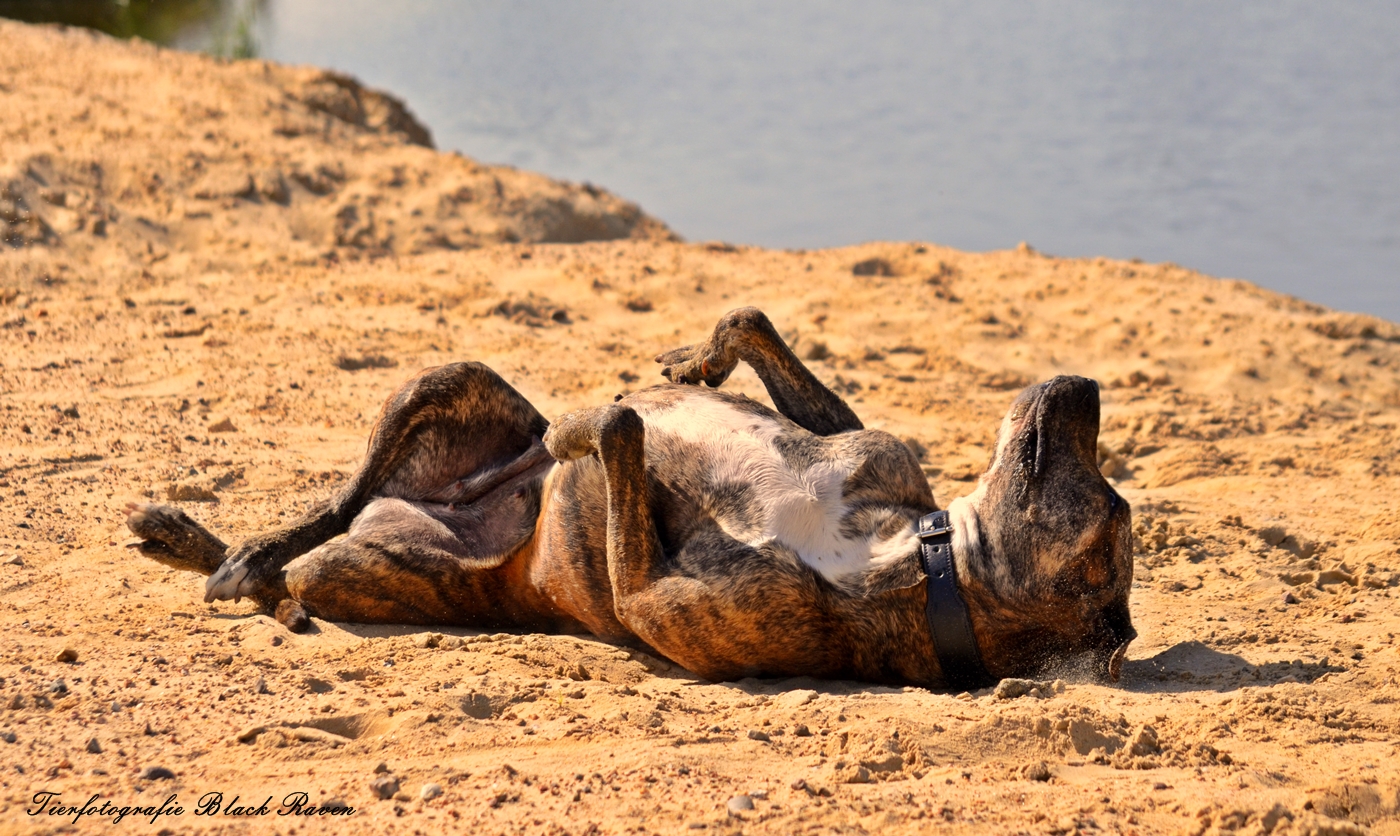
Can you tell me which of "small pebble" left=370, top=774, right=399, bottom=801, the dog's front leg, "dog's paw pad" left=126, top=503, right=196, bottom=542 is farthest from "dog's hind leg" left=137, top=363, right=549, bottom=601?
"small pebble" left=370, top=774, right=399, bottom=801

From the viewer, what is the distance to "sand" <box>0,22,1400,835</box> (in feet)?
9.55

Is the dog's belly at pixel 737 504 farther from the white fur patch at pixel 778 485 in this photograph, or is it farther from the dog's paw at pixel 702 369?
the dog's paw at pixel 702 369

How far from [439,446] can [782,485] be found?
1432 mm

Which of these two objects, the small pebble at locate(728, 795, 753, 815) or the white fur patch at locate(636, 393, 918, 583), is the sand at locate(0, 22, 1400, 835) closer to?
the small pebble at locate(728, 795, 753, 815)

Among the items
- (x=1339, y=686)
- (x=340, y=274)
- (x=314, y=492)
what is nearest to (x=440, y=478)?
(x=314, y=492)

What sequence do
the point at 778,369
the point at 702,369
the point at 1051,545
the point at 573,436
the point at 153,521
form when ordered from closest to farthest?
the point at 1051,545
the point at 573,436
the point at 153,521
the point at 778,369
the point at 702,369

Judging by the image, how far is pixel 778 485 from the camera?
12.8 ft

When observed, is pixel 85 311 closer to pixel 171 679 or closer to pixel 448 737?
pixel 171 679

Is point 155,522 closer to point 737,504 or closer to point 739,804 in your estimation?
point 737,504

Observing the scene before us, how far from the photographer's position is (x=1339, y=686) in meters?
3.60

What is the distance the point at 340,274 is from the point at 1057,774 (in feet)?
22.4

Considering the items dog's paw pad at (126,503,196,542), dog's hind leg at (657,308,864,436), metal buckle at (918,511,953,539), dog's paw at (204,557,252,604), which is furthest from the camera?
dog's hind leg at (657,308,864,436)

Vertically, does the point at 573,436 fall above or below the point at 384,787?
above

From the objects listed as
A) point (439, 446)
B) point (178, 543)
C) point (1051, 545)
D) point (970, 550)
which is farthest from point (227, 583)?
point (1051, 545)
